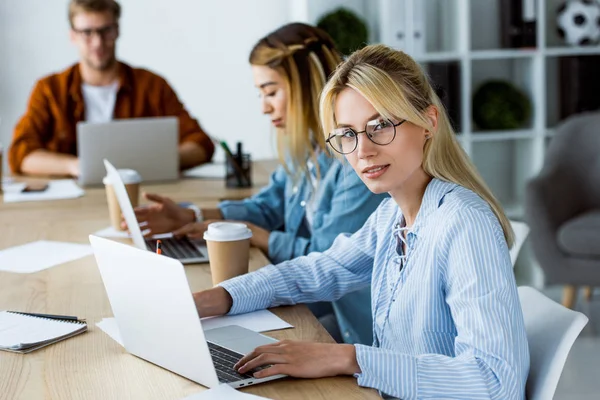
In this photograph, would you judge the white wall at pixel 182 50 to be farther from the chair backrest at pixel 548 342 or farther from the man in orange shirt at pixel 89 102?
the chair backrest at pixel 548 342

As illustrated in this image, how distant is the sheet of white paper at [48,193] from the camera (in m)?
2.87

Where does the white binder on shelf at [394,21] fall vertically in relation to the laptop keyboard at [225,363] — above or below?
above

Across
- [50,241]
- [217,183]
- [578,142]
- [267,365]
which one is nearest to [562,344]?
[267,365]

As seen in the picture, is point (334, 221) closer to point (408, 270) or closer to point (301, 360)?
point (408, 270)

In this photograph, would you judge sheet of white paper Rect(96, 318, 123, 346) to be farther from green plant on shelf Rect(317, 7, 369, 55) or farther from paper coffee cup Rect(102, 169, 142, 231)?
green plant on shelf Rect(317, 7, 369, 55)

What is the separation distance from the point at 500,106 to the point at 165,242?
269 centimetres

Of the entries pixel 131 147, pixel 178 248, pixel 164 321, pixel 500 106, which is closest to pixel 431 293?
pixel 164 321

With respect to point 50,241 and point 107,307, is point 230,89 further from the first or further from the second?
point 107,307

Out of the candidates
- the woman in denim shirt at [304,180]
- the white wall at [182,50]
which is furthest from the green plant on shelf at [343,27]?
the woman in denim shirt at [304,180]

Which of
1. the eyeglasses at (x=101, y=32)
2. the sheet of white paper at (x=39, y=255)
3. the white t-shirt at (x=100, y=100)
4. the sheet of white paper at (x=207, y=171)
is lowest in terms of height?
the sheet of white paper at (x=39, y=255)

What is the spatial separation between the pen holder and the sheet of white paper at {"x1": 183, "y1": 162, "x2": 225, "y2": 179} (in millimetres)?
250

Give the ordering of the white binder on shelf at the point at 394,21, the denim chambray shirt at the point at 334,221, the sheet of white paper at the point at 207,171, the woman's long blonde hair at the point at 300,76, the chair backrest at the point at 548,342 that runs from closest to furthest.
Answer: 1. the chair backrest at the point at 548,342
2. the denim chambray shirt at the point at 334,221
3. the woman's long blonde hair at the point at 300,76
4. the sheet of white paper at the point at 207,171
5. the white binder on shelf at the point at 394,21

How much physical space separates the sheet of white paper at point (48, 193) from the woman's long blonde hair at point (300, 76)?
0.97m

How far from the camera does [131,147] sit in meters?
3.00
